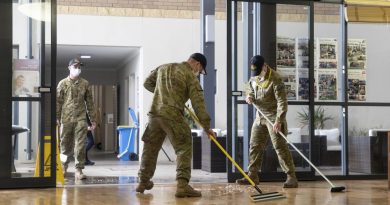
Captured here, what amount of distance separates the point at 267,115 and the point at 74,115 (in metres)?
2.61

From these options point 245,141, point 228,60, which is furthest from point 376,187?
point 228,60

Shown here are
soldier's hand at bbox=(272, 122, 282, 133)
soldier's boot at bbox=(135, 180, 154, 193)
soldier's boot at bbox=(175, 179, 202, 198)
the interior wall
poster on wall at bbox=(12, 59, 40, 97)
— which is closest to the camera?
soldier's boot at bbox=(175, 179, 202, 198)

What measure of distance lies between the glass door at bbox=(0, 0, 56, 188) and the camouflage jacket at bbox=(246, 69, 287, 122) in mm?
2360

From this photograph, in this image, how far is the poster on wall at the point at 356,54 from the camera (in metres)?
7.96

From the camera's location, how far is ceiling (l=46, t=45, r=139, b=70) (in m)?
12.9

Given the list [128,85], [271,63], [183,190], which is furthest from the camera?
[128,85]

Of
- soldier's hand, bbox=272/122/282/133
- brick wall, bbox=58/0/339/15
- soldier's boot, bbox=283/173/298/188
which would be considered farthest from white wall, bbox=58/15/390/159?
soldier's hand, bbox=272/122/282/133

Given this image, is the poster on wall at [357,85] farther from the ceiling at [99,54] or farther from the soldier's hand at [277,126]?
the ceiling at [99,54]

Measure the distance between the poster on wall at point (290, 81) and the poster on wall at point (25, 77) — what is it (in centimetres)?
310

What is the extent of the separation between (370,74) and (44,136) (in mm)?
4442

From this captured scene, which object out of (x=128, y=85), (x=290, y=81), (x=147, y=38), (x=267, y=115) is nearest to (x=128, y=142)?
(x=147, y=38)

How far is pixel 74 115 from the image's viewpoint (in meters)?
7.71

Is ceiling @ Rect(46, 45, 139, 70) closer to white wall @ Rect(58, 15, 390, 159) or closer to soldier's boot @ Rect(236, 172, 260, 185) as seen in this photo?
white wall @ Rect(58, 15, 390, 159)

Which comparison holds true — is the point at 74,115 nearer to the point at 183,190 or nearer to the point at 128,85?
the point at 183,190
